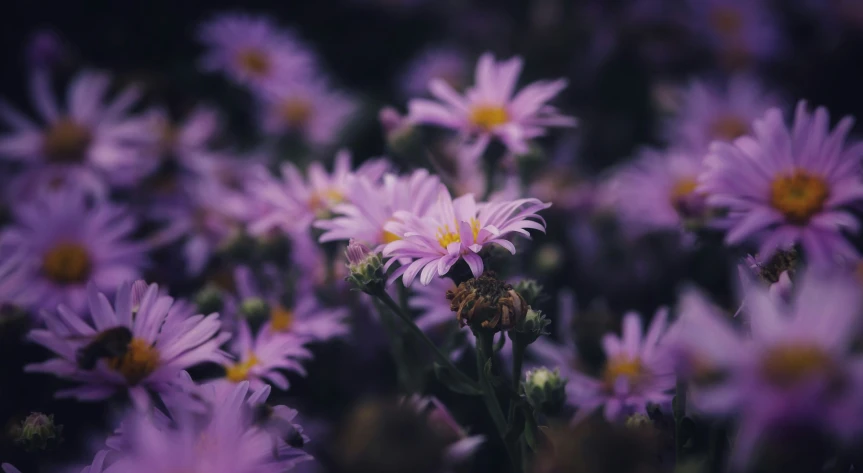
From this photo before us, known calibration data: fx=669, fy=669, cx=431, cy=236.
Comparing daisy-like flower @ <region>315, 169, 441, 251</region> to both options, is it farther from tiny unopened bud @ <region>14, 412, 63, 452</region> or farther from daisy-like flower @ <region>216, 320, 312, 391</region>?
tiny unopened bud @ <region>14, 412, 63, 452</region>

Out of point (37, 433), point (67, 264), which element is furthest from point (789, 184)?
point (67, 264)

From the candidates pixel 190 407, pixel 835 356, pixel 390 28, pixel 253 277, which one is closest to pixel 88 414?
pixel 253 277

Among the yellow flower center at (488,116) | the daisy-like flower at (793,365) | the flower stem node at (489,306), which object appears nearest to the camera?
the daisy-like flower at (793,365)

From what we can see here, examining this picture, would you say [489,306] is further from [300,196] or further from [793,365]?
[300,196]

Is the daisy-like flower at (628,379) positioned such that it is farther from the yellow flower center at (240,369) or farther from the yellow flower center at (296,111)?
the yellow flower center at (296,111)

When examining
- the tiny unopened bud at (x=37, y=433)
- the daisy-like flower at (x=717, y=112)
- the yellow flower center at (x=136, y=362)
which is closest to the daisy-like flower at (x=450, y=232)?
the yellow flower center at (x=136, y=362)

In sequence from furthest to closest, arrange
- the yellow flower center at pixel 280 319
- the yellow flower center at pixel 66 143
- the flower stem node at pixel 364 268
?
the yellow flower center at pixel 66 143 < the yellow flower center at pixel 280 319 < the flower stem node at pixel 364 268

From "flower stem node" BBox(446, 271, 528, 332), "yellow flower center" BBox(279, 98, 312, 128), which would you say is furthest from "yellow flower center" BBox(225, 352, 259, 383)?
"yellow flower center" BBox(279, 98, 312, 128)
